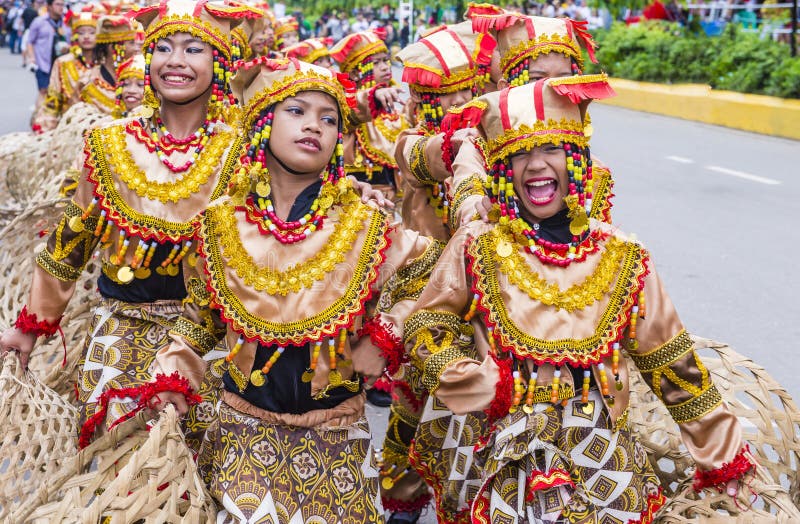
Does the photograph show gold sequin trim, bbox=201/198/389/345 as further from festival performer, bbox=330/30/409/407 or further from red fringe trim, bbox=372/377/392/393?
festival performer, bbox=330/30/409/407

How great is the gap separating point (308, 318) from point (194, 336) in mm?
436

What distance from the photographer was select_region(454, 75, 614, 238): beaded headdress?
3.10m

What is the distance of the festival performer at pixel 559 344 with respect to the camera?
10.1 ft

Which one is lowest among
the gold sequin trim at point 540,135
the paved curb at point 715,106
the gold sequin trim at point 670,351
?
the paved curb at point 715,106

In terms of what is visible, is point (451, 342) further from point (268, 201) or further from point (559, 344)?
point (268, 201)

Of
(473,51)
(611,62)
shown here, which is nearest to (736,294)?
(473,51)

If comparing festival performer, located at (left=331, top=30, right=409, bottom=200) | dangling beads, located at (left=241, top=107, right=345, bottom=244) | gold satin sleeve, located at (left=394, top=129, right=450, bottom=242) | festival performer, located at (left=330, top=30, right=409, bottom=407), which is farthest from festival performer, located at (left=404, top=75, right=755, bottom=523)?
festival performer, located at (left=331, top=30, right=409, bottom=200)

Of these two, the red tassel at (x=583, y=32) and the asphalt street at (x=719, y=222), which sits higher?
the red tassel at (x=583, y=32)

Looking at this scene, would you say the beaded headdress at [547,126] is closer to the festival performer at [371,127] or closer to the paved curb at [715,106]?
the festival performer at [371,127]

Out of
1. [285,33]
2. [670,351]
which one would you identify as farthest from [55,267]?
[285,33]

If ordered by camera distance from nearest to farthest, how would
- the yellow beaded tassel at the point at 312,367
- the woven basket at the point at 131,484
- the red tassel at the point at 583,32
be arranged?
the woven basket at the point at 131,484, the yellow beaded tassel at the point at 312,367, the red tassel at the point at 583,32

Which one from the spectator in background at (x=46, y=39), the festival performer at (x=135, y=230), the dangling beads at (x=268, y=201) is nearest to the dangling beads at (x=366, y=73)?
the festival performer at (x=135, y=230)

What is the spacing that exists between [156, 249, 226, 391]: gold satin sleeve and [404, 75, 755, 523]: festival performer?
27.3 inches

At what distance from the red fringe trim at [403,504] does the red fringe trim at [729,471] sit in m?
1.57
